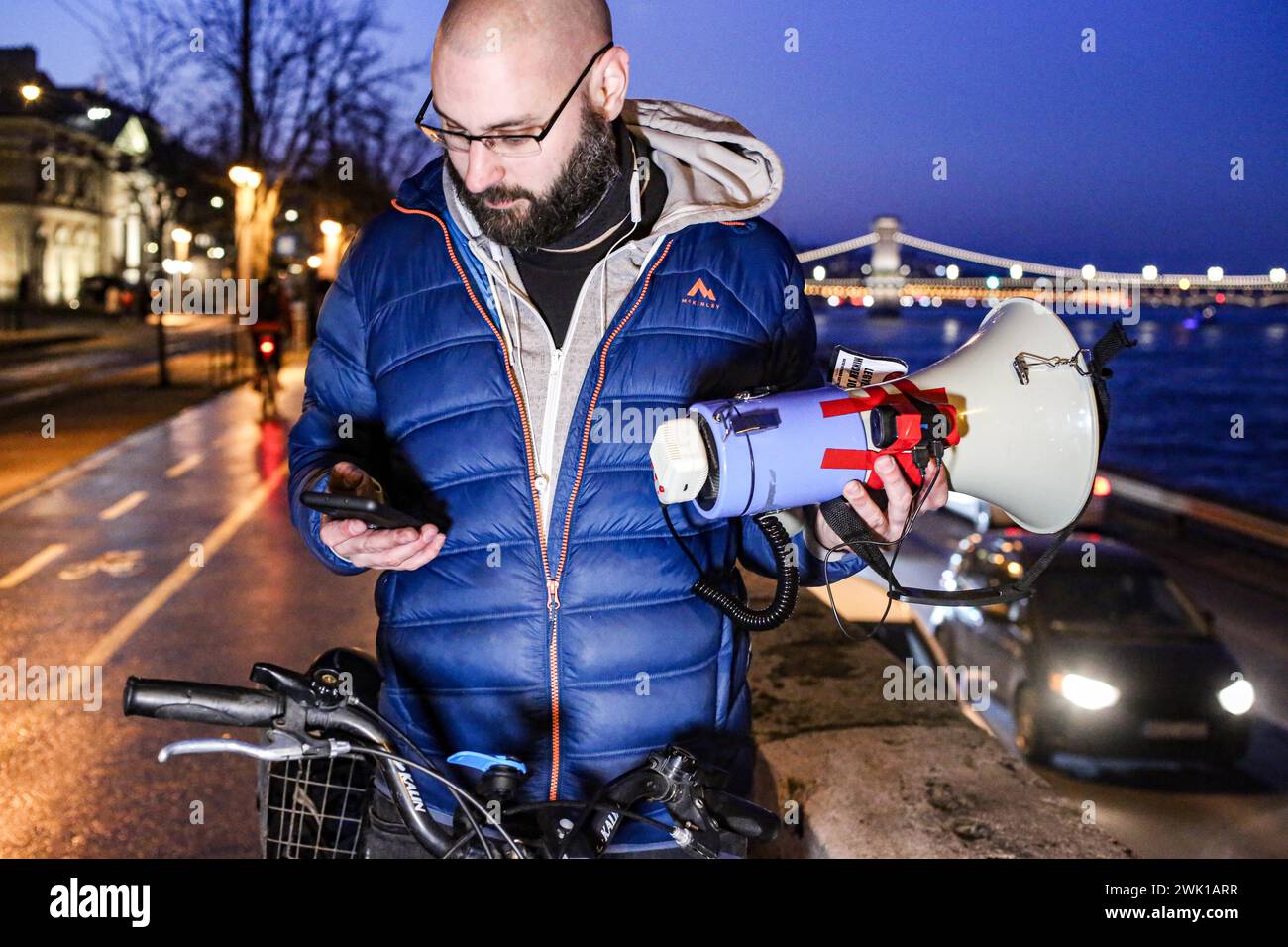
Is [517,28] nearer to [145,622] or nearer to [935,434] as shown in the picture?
[935,434]

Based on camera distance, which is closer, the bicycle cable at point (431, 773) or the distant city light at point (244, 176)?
the bicycle cable at point (431, 773)

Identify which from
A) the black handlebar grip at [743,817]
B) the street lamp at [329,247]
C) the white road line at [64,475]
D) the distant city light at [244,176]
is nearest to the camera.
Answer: the black handlebar grip at [743,817]

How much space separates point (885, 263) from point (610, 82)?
311ft

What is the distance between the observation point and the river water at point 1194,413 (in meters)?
67.9

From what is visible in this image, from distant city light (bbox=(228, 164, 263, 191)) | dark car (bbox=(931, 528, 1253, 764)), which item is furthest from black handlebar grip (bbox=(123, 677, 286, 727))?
distant city light (bbox=(228, 164, 263, 191))

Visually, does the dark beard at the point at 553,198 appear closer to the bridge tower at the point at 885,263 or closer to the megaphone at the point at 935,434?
the megaphone at the point at 935,434

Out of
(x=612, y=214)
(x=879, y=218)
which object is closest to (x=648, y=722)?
(x=612, y=214)

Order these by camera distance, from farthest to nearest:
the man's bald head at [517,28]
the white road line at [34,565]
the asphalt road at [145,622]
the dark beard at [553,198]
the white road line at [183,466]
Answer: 1. the white road line at [183,466]
2. the white road line at [34,565]
3. the asphalt road at [145,622]
4. the dark beard at [553,198]
5. the man's bald head at [517,28]

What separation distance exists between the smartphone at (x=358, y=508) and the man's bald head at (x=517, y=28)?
0.73m

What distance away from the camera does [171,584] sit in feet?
30.1

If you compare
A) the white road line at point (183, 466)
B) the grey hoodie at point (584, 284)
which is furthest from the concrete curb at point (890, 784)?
the white road line at point (183, 466)

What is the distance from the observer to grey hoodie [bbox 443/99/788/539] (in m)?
2.27

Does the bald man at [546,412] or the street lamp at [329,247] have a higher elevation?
the street lamp at [329,247]
